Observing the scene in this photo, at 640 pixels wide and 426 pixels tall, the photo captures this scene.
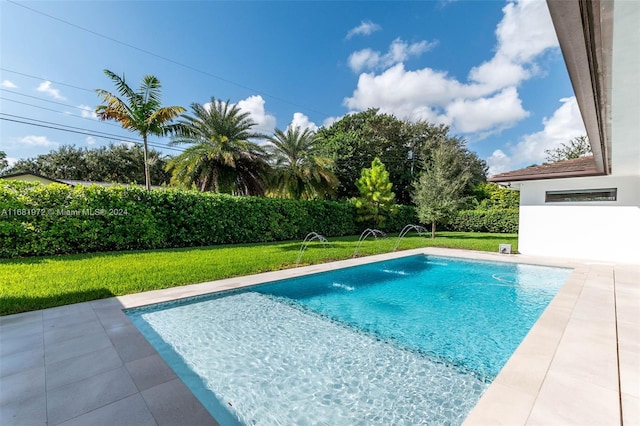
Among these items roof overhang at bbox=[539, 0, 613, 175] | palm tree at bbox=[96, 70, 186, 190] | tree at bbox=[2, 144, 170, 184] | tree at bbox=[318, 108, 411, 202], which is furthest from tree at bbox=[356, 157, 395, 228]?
tree at bbox=[2, 144, 170, 184]

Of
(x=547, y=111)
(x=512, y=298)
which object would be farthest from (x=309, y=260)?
(x=547, y=111)

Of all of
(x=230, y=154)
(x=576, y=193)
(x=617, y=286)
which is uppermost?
(x=230, y=154)

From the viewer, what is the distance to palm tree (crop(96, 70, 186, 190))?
46.1ft

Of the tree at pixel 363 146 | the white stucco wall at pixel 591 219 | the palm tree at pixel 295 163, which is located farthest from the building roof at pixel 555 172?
the tree at pixel 363 146

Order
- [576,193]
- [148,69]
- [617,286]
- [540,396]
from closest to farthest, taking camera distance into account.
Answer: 1. [540,396]
2. [617,286]
3. [576,193]
4. [148,69]

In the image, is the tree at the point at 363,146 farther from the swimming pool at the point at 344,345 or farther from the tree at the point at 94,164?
the tree at the point at 94,164

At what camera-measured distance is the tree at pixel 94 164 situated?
34.8 metres

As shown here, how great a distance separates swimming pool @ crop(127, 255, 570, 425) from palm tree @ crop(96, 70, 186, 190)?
11858 millimetres

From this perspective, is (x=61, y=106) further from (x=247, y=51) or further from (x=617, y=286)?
(x=617, y=286)

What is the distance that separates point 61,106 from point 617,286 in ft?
87.5

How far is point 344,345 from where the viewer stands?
4188 mm

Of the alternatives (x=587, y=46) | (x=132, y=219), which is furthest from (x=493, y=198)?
(x=587, y=46)

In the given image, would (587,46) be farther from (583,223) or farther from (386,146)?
(386,146)

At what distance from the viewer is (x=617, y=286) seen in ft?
21.0
